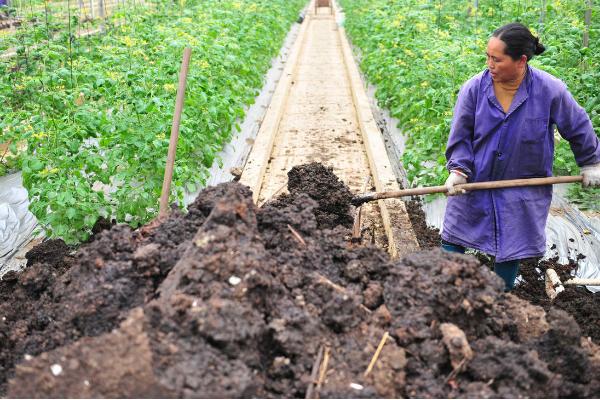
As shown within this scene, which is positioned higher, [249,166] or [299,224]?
[299,224]

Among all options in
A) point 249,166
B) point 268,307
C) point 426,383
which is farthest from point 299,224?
point 249,166

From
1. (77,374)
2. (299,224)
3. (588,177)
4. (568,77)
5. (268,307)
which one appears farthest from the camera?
(568,77)

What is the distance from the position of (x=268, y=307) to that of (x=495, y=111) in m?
2.04

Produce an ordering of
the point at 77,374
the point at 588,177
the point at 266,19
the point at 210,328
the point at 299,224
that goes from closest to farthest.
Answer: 1. the point at 77,374
2. the point at 210,328
3. the point at 299,224
4. the point at 588,177
5. the point at 266,19

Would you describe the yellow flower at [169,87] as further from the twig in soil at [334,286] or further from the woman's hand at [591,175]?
the woman's hand at [591,175]

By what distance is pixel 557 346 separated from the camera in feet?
9.20

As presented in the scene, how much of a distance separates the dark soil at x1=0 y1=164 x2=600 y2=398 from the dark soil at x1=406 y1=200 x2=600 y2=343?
3.75 feet

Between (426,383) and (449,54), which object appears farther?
(449,54)

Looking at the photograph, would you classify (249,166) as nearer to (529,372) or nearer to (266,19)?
(529,372)

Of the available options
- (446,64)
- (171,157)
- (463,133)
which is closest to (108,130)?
(171,157)

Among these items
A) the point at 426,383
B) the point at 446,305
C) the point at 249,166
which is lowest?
the point at 249,166

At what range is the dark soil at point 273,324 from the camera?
236 cm

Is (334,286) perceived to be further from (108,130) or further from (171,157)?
(108,130)

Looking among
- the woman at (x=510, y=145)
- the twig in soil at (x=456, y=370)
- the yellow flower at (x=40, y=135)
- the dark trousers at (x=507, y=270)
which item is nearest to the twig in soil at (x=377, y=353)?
the twig in soil at (x=456, y=370)
